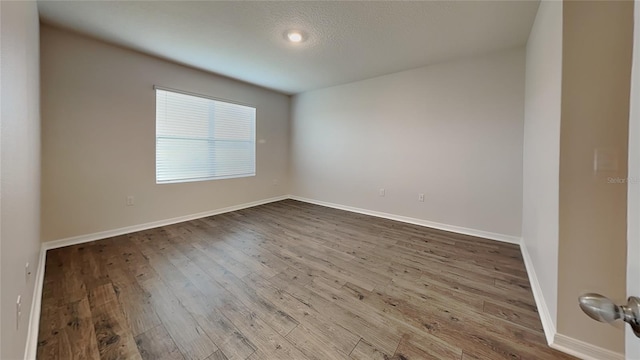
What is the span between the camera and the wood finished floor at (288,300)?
139 centimetres

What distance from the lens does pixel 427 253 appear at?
8.72 ft

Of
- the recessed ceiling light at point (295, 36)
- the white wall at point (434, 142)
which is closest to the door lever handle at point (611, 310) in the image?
the recessed ceiling light at point (295, 36)

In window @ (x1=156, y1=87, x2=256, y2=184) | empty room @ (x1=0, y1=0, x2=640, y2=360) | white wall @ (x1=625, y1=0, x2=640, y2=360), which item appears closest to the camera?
white wall @ (x1=625, y1=0, x2=640, y2=360)

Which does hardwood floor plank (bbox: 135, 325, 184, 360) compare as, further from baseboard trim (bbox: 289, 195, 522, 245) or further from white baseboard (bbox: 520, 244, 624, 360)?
baseboard trim (bbox: 289, 195, 522, 245)

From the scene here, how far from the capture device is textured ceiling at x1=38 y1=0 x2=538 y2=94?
2.17 metres

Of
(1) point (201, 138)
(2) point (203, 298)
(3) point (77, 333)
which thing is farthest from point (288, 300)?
(1) point (201, 138)

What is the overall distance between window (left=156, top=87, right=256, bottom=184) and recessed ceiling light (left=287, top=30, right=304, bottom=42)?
2085mm

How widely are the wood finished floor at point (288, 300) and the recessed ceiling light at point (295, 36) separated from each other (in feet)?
8.01

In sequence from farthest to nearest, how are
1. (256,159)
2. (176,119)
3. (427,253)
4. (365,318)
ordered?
1. (256,159)
2. (176,119)
3. (427,253)
4. (365,318)

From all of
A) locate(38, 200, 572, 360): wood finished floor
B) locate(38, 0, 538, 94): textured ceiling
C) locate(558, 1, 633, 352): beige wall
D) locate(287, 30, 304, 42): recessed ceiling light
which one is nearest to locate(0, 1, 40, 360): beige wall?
locate(38, 200, 572, 360): wood finished floor

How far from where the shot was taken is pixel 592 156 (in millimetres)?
1237

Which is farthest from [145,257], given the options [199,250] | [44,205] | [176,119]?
[176,119]

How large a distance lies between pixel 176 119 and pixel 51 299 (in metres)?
2.67

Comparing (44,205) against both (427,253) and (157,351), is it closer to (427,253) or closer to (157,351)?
(157,351)
